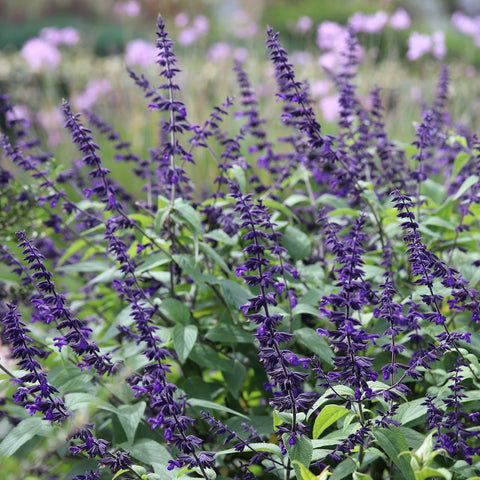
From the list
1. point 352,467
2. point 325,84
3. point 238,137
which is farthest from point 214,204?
point 325,84

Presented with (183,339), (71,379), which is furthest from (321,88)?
(71,379)

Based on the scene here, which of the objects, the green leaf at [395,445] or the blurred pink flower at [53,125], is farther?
the blurred pink flower at [53,125]

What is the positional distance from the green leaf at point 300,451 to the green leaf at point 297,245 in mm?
1282

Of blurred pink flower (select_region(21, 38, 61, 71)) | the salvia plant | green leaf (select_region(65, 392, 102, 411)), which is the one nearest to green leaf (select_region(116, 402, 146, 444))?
the salvia plant

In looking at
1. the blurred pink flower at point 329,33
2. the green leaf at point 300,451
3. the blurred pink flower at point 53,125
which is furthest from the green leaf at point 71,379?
the blurred pink flower at point 53,125

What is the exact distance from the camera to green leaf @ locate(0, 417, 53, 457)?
8.82 ft

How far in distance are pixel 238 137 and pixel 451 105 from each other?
8.79m

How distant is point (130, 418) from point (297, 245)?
1.27 metres

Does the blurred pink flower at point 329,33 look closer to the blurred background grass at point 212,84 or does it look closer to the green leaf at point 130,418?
the blurred background grass at point 212,84

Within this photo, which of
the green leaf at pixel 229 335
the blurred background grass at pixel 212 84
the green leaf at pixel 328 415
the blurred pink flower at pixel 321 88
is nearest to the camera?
the green leaf at pixel 328 415

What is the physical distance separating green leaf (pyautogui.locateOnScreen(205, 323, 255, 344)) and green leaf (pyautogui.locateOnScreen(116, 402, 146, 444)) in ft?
1.56

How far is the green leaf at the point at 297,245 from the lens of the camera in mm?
3461

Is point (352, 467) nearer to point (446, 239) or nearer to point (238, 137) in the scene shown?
point (446, 239)

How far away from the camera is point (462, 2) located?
126 ft
